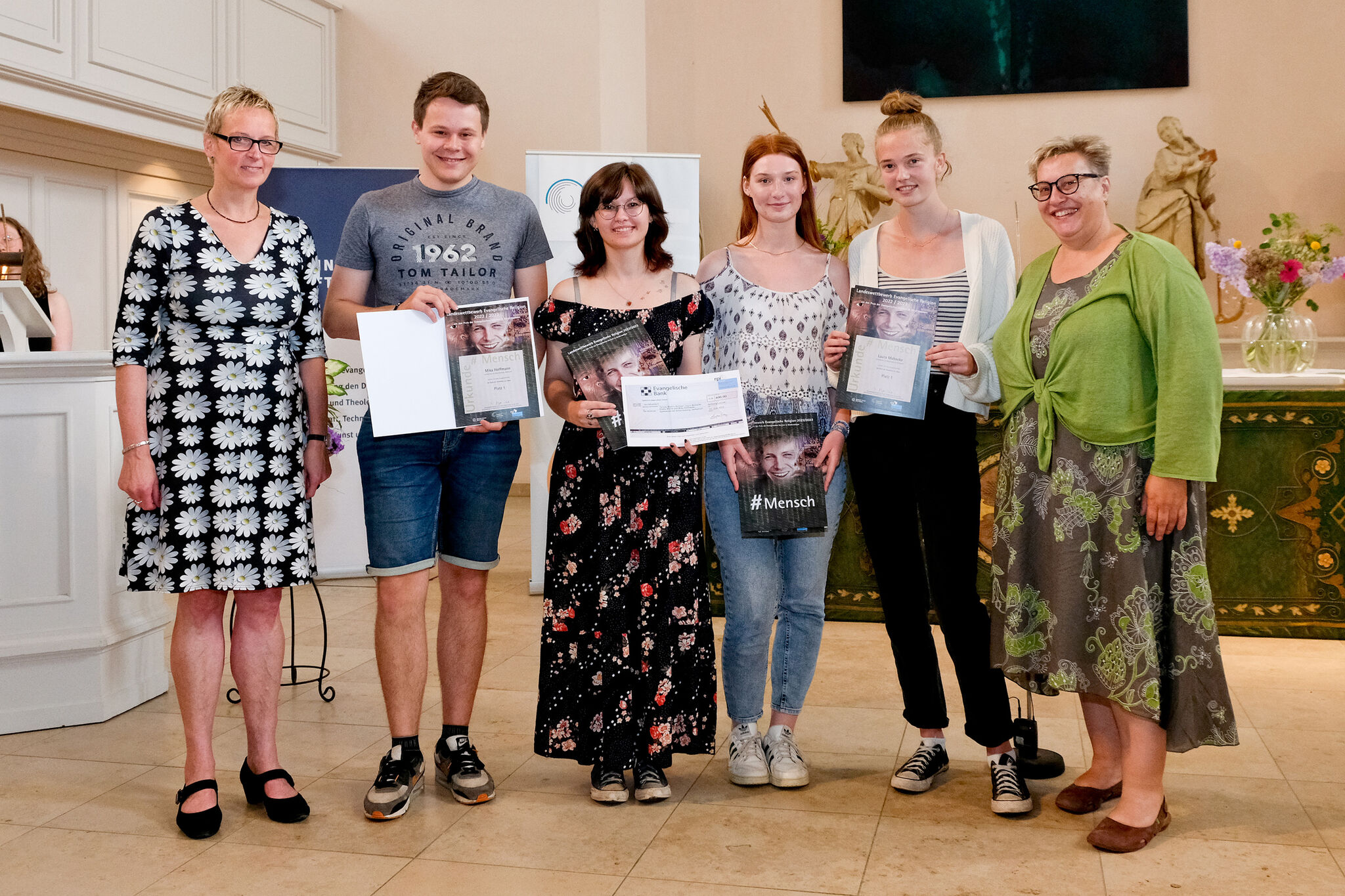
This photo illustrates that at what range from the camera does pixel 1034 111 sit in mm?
7387

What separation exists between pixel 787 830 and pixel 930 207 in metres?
1.40

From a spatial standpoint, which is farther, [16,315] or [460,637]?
[16,315]

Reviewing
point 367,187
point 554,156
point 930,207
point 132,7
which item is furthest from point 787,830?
point 132,7

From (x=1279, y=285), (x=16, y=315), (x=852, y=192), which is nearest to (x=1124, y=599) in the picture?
(x=1279, y=285)

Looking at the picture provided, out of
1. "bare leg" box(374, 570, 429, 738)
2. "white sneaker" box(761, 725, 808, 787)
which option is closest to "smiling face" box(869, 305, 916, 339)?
"white sneaker" box(761, 725, 808, 787)

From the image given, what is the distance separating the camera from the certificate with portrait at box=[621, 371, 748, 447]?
7.87 feet

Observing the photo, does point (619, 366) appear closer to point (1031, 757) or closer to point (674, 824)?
point (674, 824)

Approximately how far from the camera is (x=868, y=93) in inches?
297

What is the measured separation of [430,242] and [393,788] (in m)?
1.21

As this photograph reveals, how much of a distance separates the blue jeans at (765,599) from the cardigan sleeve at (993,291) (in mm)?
377

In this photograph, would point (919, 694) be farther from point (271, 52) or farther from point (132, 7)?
point (271, 52)

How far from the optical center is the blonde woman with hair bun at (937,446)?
8.19 feet

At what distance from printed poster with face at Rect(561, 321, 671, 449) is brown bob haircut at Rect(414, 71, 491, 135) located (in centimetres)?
53

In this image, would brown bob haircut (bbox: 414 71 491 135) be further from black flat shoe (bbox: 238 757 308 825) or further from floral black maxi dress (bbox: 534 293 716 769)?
black flat shoe (bbox: 238 757 308 825)
